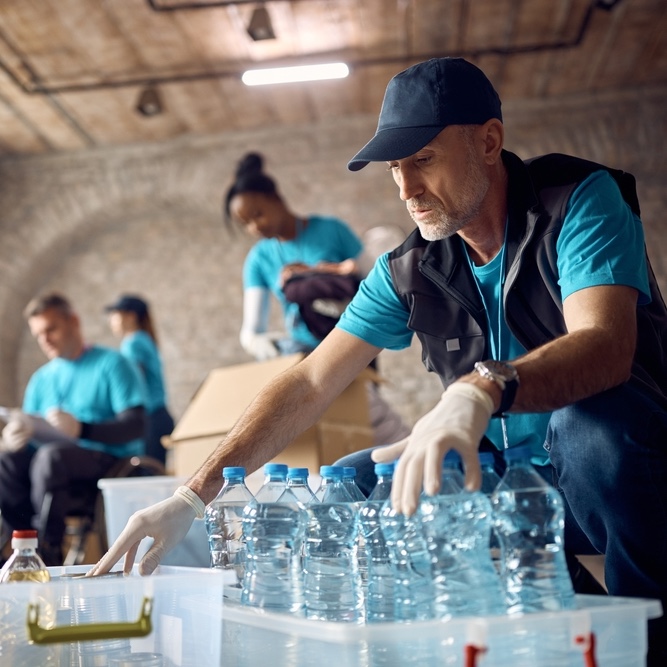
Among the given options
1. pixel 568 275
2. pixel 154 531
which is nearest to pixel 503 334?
pixel 568 275

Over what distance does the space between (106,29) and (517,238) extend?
4.09 meters

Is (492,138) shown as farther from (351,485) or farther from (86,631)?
(86,631)

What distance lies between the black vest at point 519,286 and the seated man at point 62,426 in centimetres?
193

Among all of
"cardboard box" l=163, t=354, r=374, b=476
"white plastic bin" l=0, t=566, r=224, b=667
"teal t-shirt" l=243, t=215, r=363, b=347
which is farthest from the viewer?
"teal t-shirt" l=243, t=215, r=363, b=347

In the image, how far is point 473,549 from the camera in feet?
3.78

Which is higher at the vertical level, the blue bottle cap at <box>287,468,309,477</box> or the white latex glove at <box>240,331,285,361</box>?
the white latex glove at <box>240,331,285,361</box>

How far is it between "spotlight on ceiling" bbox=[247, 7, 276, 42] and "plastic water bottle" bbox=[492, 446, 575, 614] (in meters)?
4.11

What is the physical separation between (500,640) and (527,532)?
178mm

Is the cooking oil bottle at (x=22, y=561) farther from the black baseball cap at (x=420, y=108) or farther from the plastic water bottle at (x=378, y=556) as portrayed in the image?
the black baseball cap at (x=420, y=108)

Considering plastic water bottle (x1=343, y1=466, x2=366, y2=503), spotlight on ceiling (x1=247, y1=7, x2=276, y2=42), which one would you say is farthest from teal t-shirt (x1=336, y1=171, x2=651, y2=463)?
spotlight on ceiling (x1=247, y1=7, x2=276, y2=42)

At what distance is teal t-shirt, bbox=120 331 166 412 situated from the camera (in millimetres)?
4320

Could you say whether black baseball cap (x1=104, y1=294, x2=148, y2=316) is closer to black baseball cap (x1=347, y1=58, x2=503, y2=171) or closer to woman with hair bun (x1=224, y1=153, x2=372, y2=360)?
woman with hair bun (x1=224, y1=153, x2=372, y2=360)

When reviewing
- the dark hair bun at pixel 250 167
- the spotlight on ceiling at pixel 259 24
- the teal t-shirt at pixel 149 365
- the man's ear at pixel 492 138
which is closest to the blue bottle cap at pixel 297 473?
the man's ear at pixel 492 138

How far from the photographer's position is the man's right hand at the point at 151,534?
1.42 metres
